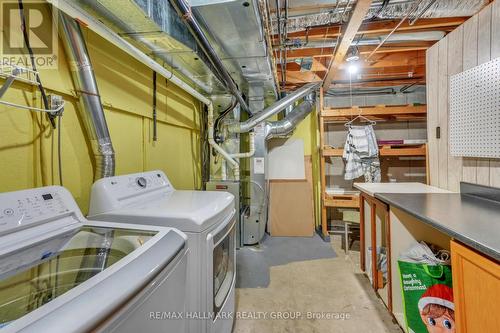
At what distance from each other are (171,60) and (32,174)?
130 centimetres

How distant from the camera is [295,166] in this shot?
3.88m

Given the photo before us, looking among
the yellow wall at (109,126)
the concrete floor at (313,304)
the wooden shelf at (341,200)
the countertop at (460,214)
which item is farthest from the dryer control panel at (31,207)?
the wooden shelf at (341,200)

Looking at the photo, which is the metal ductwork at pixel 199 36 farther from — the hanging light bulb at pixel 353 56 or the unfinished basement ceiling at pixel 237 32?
the hanging light bulb at pixel 353 56

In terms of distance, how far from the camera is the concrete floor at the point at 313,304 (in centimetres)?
178

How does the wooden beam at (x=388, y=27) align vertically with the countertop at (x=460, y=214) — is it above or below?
above

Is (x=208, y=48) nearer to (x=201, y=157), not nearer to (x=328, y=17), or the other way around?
(x=328, y=17)

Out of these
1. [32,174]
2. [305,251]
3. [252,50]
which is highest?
[252,50]

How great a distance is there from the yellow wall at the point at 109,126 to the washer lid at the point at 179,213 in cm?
36

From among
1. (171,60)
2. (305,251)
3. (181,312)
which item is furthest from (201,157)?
(181,312)

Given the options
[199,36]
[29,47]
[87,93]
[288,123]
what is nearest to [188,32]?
[199,36]

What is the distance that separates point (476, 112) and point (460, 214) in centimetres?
83

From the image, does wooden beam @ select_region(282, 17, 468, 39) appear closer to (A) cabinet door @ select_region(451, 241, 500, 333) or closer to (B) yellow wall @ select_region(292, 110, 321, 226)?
(B) yellow wall @ select_region(292, 110, 321, 226)

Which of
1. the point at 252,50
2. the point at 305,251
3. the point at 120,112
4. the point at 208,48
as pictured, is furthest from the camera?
the point at 305,251

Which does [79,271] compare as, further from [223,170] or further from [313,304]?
[223,170]
